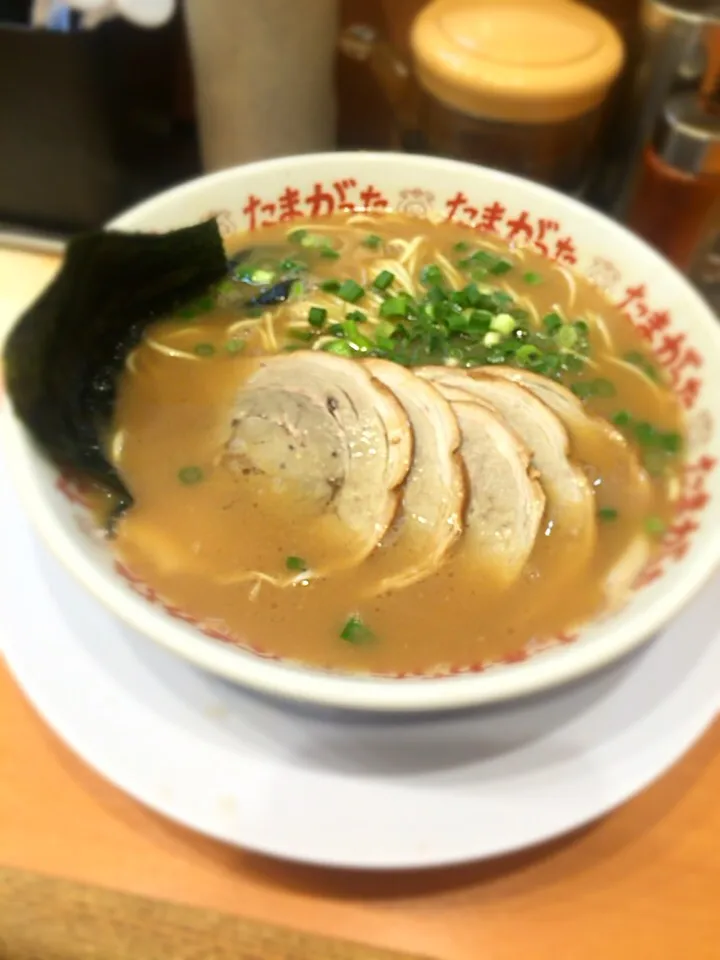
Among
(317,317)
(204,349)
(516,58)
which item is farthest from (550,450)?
(516,58)

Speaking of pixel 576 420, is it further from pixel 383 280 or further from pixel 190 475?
pixel 190 475

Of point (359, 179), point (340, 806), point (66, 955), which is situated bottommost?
point (66, 955)

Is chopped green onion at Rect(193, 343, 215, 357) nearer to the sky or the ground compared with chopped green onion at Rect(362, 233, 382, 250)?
nearer to the ground

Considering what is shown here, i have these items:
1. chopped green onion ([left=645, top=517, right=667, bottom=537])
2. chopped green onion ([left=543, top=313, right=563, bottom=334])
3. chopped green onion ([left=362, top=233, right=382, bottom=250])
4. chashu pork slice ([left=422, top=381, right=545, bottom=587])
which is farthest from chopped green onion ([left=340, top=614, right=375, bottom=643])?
chopped green onion ([left=362, top=233, right=382, bottom=250])

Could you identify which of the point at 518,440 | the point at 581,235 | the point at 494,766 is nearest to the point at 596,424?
the point at 518,440

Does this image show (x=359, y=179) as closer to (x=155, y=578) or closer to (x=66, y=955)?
(x=155, y=578)

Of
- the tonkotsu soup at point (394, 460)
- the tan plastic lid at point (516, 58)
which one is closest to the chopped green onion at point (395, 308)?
the tonkotsu soup at point (394, 460)

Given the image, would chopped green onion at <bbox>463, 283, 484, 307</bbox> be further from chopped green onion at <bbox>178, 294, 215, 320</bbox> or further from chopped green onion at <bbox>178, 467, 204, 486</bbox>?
chopped green onion at <bbox>178, 467, 204, 486</bbox>
